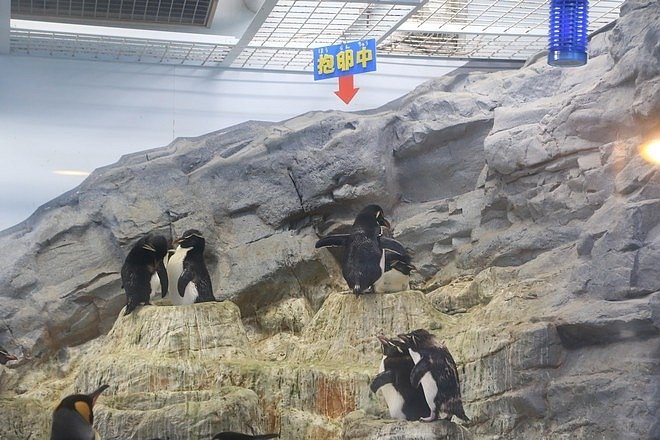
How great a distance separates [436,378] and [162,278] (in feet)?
6.31

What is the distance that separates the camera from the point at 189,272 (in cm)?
606

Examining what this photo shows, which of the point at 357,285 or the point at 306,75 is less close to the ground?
the point at 306,75

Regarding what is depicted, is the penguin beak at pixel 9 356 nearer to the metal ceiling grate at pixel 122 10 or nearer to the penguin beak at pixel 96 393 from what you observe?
the penguin beak at pixel 96 393

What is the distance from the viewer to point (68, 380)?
5816mm

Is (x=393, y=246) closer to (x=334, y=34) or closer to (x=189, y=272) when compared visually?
(x=189, y=272)

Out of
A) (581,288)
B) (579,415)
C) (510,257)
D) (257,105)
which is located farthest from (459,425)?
(257,105)

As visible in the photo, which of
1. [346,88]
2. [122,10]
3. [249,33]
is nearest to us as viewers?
[122,10]

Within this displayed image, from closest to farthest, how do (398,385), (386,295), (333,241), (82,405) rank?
(82,405) < (398,385) < (386,295) < (333,241)

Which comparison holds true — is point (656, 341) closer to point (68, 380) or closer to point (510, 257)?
point (510, 257)

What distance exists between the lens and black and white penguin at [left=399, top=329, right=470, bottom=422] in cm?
497

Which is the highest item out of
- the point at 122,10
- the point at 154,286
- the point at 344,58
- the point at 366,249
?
the point at 122,10

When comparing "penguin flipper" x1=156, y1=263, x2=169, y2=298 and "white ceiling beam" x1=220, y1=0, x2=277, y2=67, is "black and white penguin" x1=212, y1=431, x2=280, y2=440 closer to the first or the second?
"penguin flipper" x1=156, y1=263, x2=169, y2=298

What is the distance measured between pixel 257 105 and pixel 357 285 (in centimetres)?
124

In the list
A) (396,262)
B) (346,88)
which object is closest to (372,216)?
(396,262)
